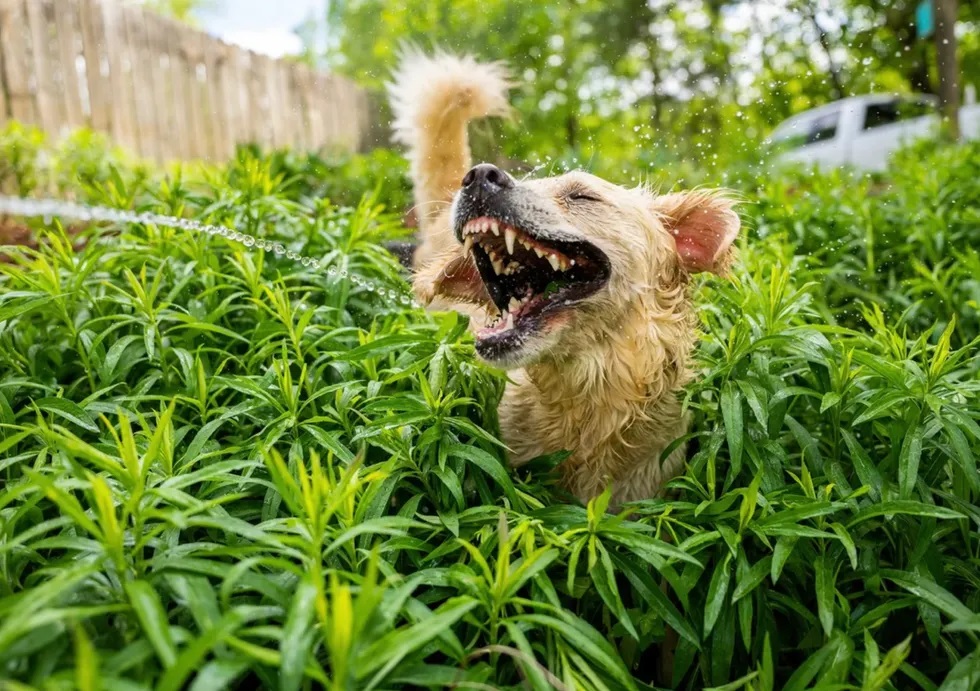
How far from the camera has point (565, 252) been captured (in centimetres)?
223

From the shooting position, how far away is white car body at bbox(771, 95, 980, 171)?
6891mm

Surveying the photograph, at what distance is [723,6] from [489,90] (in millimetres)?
4524

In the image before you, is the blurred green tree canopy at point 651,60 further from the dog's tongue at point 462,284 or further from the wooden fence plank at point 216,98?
the dog's tongue at point 462,284

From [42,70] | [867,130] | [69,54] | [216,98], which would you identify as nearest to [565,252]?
[42,70]

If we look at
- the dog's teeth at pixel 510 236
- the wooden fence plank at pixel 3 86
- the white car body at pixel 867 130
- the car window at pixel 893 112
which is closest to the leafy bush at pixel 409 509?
the dog's teeth at pixel 510 236

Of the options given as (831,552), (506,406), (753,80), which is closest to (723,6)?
(753,80)

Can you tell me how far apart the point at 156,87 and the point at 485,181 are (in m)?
6.41

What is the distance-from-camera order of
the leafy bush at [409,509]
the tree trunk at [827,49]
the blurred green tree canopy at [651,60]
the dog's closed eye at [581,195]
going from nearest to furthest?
the leafy bush at [409,509] < the dog's closed eye at [581,195] < the blurred green tree canopy at [651,60] < the tree trunk at [827,49]

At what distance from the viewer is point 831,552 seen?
1916 millimetres

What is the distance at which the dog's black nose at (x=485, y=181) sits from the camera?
2.16 metres

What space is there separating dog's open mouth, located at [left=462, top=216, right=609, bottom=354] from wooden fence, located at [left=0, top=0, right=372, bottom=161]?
15.9ft

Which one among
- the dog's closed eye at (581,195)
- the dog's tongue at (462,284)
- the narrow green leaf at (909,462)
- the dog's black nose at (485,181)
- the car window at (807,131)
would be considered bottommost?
the narrow green leaf at (909,462)

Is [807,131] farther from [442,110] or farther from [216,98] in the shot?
[216,98]

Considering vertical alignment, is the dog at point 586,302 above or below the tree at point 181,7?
below
